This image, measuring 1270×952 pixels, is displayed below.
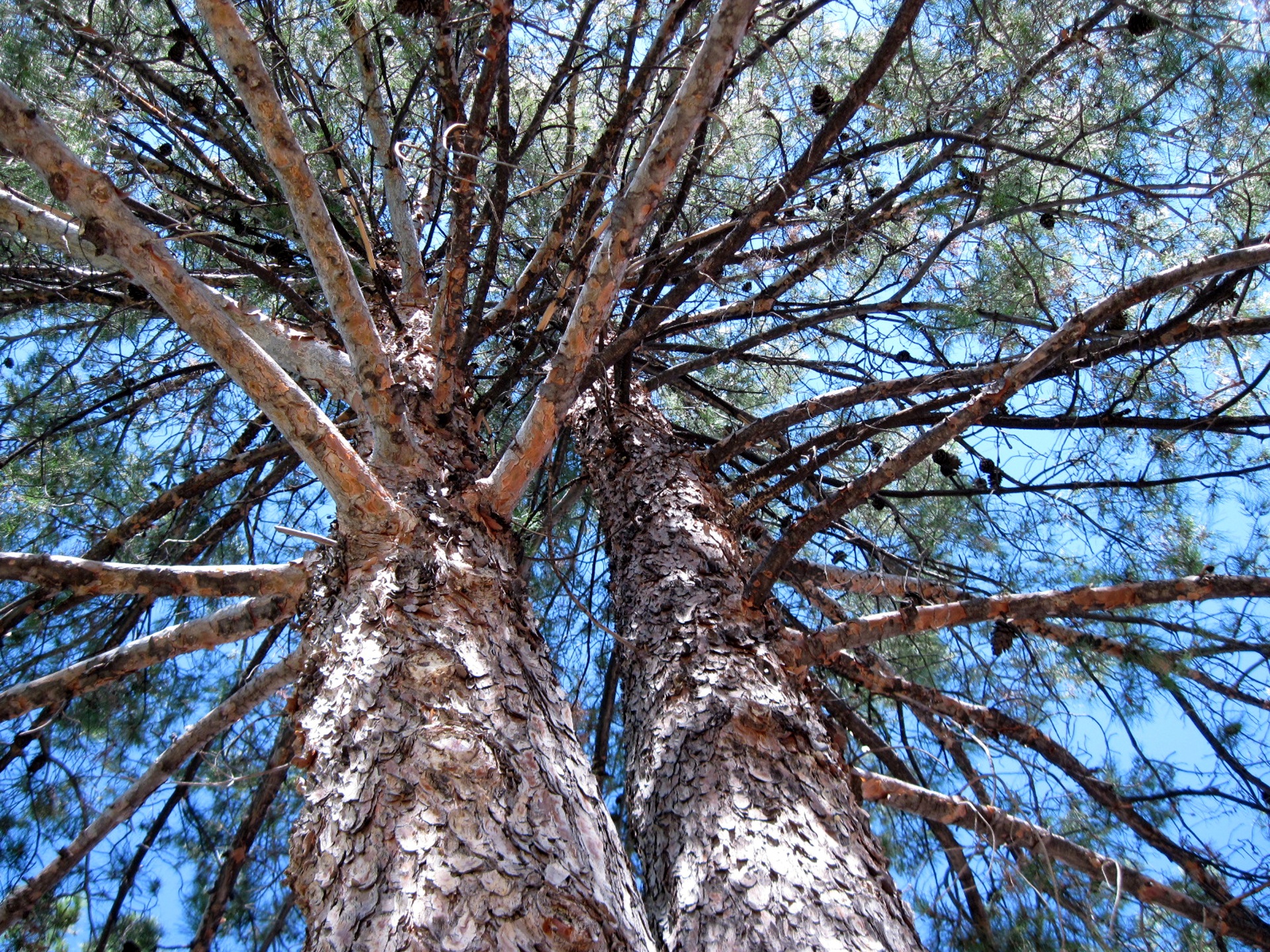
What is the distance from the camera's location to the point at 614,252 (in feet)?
5.75

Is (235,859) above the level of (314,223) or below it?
below

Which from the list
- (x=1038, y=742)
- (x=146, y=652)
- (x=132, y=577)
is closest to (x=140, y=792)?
(x=146, y=652)

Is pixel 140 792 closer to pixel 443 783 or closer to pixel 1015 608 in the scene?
pixel 443 783

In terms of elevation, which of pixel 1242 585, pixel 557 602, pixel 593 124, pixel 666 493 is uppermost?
pixel 593 124

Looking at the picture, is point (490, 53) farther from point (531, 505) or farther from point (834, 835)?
point (531, 505)

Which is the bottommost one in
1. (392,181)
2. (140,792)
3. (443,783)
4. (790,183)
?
(443,783)

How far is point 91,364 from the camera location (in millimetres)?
3492

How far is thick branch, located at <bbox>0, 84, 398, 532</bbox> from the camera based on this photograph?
1451mm

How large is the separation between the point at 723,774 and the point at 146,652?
116 cm

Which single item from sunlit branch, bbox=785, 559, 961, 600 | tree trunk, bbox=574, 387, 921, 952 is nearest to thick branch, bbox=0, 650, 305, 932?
tree trunk, bbox=574, 387, 921, 952

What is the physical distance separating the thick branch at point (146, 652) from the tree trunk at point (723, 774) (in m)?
0.81

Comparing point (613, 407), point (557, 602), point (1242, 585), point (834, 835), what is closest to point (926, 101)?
point (613, 407)

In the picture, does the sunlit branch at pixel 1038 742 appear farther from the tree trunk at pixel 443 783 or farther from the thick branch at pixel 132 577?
the thick branch at pixel 132 577

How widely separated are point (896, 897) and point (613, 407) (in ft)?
5.80
